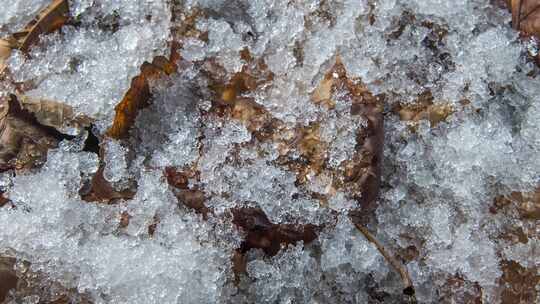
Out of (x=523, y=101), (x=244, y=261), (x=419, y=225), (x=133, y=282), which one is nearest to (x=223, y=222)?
(x=244, y=261)

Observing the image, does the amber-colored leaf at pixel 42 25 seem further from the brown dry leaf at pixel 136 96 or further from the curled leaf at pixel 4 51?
the brown dry leaf at pixel 136 96

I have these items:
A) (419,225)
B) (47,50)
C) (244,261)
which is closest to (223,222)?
(244,261)

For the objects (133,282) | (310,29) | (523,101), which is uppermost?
(310,29)

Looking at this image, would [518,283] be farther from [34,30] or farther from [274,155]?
[34,30]

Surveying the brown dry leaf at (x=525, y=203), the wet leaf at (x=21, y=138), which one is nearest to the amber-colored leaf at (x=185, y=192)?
the wet leaf at (x=21, y=138)

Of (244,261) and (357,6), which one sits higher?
(357,6)

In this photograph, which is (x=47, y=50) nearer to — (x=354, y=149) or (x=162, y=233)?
(x=162, y=233)

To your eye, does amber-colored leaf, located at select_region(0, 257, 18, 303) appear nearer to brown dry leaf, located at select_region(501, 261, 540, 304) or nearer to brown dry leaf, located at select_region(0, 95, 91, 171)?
brown dry leaf, located at select_region(0, 95, 91, 171)

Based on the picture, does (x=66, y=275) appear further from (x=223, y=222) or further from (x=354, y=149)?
(x=354, y=149)
